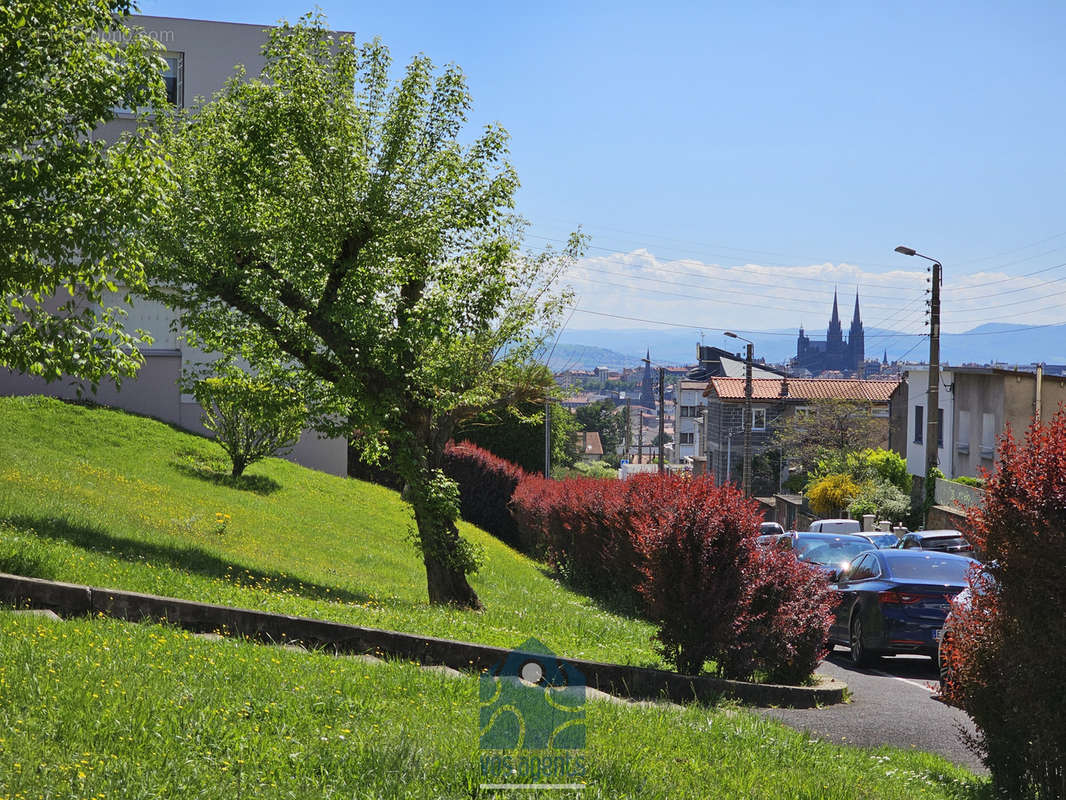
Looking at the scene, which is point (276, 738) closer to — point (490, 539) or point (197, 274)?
point (197, 274)

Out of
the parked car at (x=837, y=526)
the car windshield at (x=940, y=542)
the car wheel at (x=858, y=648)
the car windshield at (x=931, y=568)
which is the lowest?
the parked car at (x=837, y=526)

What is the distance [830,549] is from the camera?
61.5 feet

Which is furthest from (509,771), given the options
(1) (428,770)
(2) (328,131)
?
(2) (328,131)

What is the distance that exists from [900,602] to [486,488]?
27159 mm

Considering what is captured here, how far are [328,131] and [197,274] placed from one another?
2.78m

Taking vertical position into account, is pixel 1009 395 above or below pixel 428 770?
above

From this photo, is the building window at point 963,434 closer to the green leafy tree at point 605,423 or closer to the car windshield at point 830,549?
the car windshield at point 830,549

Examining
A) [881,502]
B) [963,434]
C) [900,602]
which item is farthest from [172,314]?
[963,434]

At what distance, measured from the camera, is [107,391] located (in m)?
32.1

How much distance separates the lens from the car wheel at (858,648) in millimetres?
13984

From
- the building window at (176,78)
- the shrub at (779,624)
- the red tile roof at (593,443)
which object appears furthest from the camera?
the red tile roof at (593,443)

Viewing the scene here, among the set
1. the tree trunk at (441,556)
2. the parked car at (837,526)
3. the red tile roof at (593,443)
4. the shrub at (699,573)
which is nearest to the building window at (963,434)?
the parked car at (837,526)

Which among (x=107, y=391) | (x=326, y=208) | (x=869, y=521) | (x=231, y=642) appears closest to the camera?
(x=231, y=642)

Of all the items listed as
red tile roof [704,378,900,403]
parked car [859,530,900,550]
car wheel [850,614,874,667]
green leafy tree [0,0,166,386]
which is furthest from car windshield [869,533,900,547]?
red tile roof [704,378,900,403]
